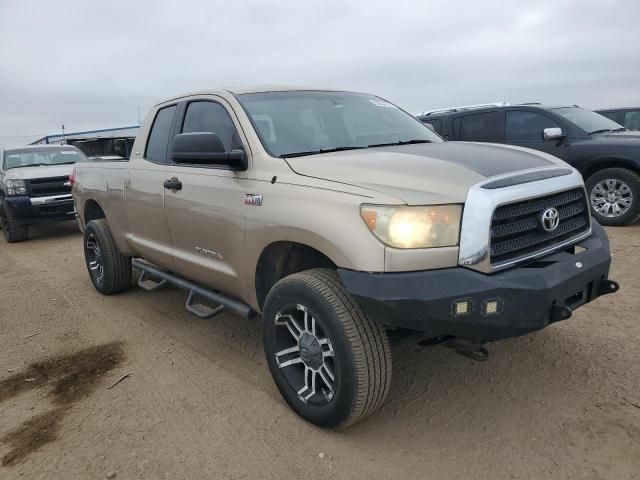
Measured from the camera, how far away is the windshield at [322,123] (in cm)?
322

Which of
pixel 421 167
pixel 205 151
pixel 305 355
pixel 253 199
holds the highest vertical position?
pixel 205 151

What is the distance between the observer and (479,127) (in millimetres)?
8992

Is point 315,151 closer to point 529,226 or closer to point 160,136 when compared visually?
point 529,226

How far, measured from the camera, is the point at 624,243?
20.7 feet

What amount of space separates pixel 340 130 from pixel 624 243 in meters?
4.68

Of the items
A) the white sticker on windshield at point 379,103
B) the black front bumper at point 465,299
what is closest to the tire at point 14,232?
the white sticker on windshield at point 379,103

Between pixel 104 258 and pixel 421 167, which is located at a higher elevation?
pixel 421 167

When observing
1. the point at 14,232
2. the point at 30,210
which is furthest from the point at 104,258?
the point at 14,232

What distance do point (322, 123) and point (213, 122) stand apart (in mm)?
793

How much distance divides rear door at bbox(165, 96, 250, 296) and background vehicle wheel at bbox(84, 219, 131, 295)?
4.77ft

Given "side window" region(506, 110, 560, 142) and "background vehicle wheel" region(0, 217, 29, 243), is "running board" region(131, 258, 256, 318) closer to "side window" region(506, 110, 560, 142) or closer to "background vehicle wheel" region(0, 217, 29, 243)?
"background vehicle wheel" region(0, 217, 29, 243)

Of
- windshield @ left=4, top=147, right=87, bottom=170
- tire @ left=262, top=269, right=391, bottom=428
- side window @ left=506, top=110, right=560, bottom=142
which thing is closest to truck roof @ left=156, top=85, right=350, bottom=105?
tire @ left=262, top=269, right=391, bottom=428

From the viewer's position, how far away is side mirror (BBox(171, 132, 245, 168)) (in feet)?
9.83

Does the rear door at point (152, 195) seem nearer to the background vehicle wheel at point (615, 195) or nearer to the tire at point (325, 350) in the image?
the tire at point (325, 350)
